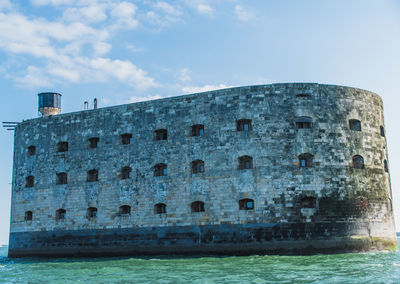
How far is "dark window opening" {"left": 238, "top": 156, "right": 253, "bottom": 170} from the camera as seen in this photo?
923 inches

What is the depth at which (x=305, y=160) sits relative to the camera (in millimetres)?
23219

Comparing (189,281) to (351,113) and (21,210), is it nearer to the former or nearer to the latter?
(351,113)

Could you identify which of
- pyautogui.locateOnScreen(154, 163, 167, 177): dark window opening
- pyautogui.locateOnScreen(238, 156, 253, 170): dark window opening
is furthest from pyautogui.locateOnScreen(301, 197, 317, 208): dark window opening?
pyautogui.locateOnScreen(154, 163, 167, 177): dark window opening

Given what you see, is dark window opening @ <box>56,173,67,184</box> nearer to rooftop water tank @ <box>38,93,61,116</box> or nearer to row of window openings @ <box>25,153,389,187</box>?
row of window openings @ <box>25,153,389,187</box>

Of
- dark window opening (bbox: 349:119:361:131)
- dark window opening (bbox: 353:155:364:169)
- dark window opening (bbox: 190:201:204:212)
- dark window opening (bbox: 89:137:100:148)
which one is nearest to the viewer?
dark window opening (bbox: 353:155:364:169)

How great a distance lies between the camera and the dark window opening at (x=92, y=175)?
26.6m

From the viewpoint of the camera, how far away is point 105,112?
26703mm

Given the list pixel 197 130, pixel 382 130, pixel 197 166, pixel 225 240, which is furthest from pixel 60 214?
pixel 382 130

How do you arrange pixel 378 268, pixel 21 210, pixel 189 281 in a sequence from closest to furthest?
1. pixel 189 281
2. pixel 378 268
3. pixel 21 210

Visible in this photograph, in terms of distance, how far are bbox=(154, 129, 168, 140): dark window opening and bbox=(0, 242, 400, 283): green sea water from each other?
19.6ft

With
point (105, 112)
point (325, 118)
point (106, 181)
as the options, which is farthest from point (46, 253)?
point (325, 118)

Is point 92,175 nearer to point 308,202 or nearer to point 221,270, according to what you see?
point 308,202

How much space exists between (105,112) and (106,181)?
367 centimetres

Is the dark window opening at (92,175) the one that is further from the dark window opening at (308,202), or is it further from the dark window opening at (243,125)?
the dark window opening at (308,202)
